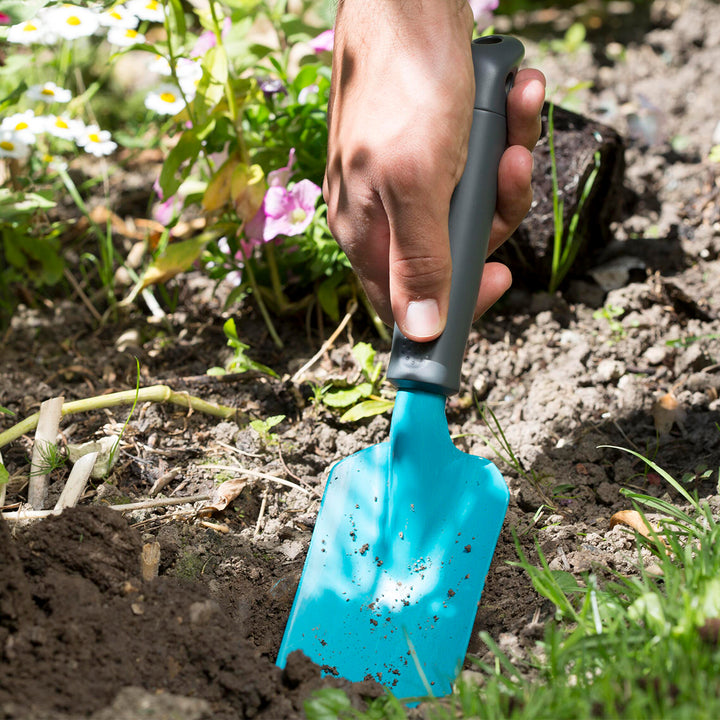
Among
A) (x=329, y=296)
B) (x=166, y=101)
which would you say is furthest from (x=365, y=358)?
(x=166, y=101)

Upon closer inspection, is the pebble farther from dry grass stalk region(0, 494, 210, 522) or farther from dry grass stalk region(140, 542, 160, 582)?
dry grass stalk region(140, 542, 160, 582)

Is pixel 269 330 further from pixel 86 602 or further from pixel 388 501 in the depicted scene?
pixel 86 602

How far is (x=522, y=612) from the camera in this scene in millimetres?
1276

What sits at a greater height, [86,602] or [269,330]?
[86,602]

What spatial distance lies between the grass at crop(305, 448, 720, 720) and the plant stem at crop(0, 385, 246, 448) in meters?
0.76

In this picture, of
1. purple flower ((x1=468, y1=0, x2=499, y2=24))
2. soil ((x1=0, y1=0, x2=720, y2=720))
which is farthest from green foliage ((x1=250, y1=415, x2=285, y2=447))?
purple flower ((x1=468, y1=0, x2=499, y2=24))

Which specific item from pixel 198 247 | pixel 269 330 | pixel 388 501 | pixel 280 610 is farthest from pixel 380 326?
pixel 280 610

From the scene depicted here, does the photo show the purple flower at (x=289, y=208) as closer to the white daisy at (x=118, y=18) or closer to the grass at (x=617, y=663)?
the white daisy at (x=118, y=18)

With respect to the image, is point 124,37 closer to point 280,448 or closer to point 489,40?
point 489,40

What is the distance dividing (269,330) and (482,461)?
0.82 metres

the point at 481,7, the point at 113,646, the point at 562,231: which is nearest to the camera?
the point at 113,646

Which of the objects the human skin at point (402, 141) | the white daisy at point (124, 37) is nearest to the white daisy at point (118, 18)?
the white daisy at point (124, 37)

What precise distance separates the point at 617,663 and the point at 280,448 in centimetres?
88

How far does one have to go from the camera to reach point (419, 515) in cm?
142
